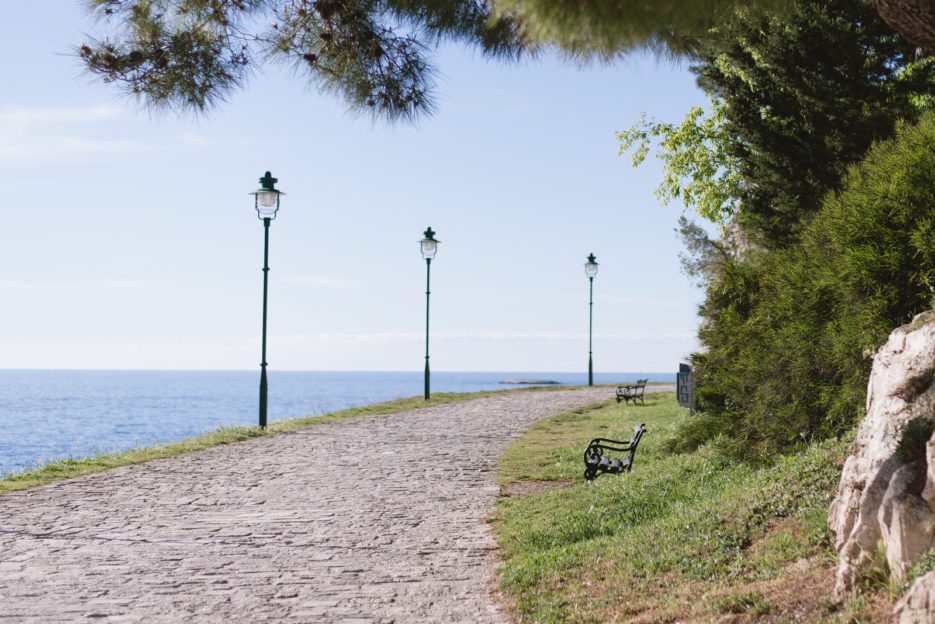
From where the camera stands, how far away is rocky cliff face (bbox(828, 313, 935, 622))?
4.87 m

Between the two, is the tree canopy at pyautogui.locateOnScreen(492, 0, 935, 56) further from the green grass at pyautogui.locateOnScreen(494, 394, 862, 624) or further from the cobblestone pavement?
the cobblestone pavement

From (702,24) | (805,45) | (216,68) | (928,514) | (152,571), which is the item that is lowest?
(152,571)

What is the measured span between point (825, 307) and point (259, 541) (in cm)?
643

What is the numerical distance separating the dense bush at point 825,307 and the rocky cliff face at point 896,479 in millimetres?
1213

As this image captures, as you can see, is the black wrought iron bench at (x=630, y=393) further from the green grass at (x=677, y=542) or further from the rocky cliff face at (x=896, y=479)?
the rocky cliff face at (x=896, y=479)

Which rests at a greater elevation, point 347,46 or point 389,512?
point 347,46

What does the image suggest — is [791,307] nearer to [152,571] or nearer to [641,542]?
[641,542]

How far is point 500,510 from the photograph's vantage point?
10.2 m

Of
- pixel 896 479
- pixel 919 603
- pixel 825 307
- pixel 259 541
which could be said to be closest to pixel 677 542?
pixel 896 479

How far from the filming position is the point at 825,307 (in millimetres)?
8977

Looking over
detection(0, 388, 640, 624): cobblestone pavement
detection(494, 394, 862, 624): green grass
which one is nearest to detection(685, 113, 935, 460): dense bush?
detection(494, 394, 862, 624): green grass

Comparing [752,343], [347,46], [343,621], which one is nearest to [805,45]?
[752,343]

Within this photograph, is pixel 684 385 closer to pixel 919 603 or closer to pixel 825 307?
pixel 825 307

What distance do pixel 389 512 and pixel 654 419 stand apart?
12383mm
